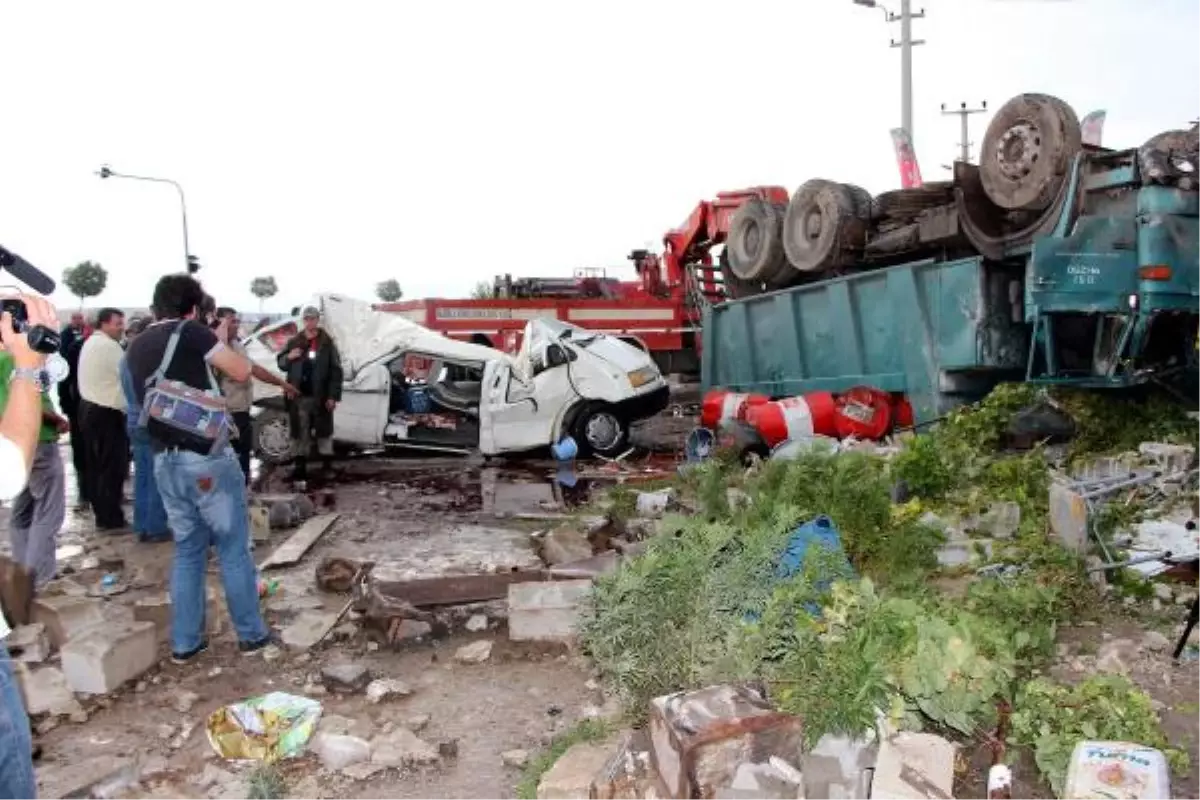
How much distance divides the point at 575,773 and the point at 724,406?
7128mm

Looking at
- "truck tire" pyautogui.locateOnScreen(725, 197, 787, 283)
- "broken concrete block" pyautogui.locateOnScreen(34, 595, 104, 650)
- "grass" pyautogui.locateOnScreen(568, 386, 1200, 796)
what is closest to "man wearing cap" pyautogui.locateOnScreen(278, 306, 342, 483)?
"truck tire" pyautogui.locateOnScreen(725, 197, 787, 283)

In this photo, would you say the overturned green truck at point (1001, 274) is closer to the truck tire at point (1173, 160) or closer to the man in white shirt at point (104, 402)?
the truck tire at point (1173, 160)

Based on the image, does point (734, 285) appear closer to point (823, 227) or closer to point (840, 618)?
point (823, 227)

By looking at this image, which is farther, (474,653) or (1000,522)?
(1000,522)

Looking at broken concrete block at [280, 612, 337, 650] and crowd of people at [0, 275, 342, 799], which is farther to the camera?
broken concrete block at [280, 612, 337, 650]

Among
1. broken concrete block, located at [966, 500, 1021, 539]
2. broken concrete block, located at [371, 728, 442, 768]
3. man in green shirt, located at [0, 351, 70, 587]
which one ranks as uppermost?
man in green shirt, located at [0, 351, 70, 587]

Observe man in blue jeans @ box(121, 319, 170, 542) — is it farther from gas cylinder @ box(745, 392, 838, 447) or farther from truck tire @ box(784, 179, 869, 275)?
truck tire @ box(784, 179, 869, 275)

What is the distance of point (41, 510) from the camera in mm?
5324

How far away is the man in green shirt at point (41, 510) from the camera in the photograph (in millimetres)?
5270

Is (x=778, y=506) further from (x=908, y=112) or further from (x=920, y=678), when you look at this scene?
(x=908, y=112)

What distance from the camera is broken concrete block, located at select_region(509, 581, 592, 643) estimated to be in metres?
4.64

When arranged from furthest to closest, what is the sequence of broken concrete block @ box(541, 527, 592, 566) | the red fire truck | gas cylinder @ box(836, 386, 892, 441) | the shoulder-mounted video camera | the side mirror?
the red fire truck → the side mirror → gas cylinder @ box(836, 386, 892, 441) → broken concrete block @ box(541, 527, 592, 566) → the shoulder-mounted video camera

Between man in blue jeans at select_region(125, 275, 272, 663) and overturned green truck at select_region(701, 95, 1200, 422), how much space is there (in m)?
5.63

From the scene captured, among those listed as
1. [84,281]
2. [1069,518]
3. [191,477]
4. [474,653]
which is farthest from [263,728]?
[84,281]
